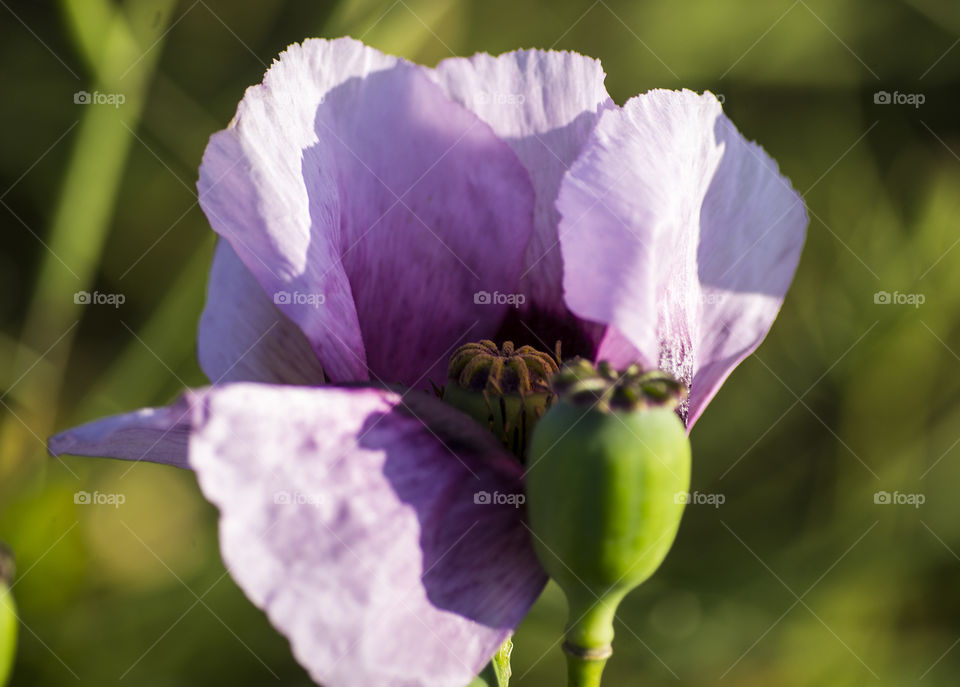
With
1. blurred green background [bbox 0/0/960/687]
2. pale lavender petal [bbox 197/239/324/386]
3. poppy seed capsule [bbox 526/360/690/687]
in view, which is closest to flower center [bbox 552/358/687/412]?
poppy seed capsule [bbox 526/360/690/687]

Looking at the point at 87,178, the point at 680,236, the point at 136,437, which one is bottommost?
the point at 87,178

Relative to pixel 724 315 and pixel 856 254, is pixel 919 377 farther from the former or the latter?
pixel 724 315

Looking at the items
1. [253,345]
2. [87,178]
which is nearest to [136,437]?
[253,345]

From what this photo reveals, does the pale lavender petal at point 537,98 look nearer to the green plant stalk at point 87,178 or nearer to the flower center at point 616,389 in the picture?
the flower center at point 616,389

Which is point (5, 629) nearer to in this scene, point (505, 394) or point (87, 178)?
point (505, 394)

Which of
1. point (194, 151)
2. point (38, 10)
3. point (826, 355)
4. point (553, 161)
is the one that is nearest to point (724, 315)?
point (553, 161)

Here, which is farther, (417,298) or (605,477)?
(417,298)

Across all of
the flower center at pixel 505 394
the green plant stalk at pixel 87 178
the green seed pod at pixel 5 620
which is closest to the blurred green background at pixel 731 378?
the green plant stalk at pixel 87 178
